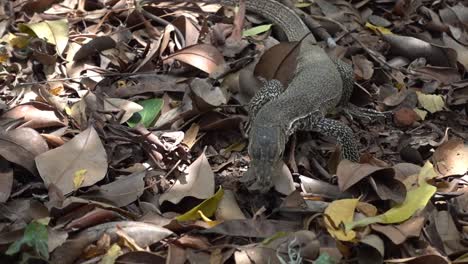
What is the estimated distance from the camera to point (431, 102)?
17.6ft

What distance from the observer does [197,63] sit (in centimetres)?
536

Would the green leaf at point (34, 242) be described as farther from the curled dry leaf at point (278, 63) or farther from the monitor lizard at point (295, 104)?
the curled dry leaf at point (278, 63)

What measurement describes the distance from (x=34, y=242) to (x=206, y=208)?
1.02m

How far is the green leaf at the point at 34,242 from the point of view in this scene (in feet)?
11.7

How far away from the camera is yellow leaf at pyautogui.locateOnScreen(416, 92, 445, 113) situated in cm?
532

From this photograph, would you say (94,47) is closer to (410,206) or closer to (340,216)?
(340,216)

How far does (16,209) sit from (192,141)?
1318mm

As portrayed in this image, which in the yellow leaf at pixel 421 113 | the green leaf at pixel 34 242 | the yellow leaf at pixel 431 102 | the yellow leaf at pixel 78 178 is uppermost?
the green leaf at pixel 34 242

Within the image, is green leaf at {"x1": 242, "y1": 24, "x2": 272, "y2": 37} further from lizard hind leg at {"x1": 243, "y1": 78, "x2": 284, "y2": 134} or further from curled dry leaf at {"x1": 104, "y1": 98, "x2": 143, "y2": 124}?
curled dry leaf at {"x1": 104, "y1": 98, "x2": 143, "y2": 124}

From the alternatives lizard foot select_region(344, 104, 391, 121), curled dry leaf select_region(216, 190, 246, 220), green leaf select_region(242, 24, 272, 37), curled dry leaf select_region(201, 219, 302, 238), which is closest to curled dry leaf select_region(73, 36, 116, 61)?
green leaf select_region(242, 24, 272, 37)

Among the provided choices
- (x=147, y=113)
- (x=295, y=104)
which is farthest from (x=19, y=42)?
(x=295, y=104)

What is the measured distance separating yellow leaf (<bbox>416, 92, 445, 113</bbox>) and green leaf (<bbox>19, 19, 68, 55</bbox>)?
2921 millimetres

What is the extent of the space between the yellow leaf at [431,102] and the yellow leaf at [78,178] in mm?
2752

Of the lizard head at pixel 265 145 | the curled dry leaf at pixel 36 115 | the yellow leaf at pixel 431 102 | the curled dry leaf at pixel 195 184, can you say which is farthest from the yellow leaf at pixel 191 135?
the yellow leaf at pixel 431 102
